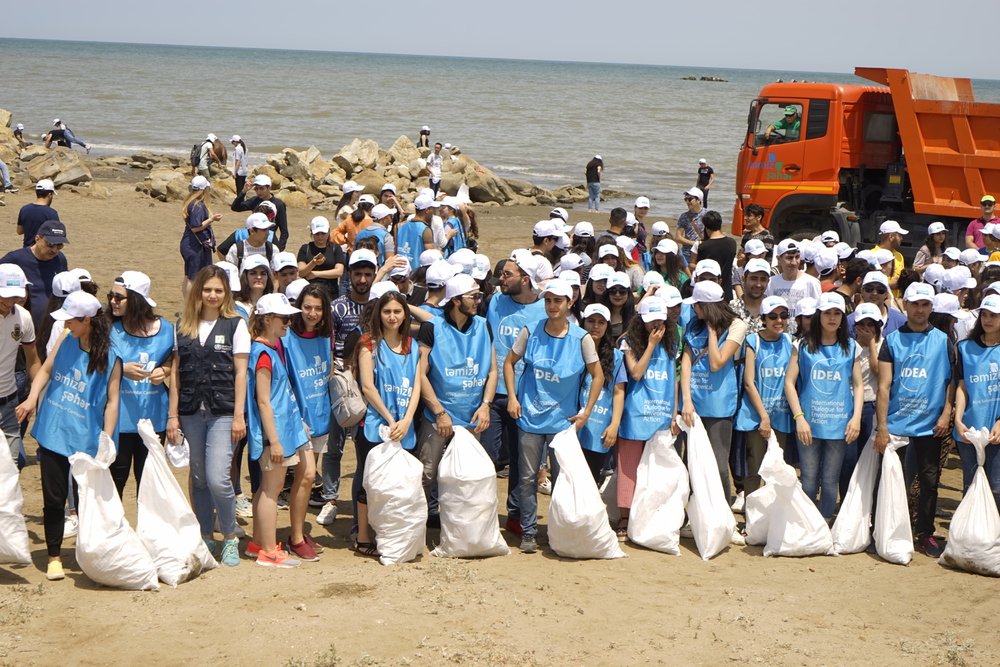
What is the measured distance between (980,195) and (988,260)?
502 cm

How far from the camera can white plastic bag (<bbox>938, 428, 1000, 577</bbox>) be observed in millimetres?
5480

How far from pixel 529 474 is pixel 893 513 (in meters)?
2.09

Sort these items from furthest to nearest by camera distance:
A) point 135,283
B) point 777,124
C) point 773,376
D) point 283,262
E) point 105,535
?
point 777,124 < point 283,262 < point 773,376 < point 135,283 < point 105,535

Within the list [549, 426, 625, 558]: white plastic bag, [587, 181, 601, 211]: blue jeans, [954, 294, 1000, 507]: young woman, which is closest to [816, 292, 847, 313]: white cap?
[954, 294, 1000, 507]: young woman

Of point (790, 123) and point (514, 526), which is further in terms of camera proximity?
point (790, 123)

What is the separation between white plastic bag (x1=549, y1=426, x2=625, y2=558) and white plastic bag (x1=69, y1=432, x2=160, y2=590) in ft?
7.02

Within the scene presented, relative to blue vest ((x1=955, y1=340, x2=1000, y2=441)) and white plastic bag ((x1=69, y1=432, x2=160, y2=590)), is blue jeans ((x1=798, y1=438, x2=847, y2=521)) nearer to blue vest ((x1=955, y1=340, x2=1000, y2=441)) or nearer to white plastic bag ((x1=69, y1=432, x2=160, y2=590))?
blue vest ((x1=955, y1=340, x2=1000, y2=441))

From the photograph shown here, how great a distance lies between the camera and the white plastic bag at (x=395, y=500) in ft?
17.6

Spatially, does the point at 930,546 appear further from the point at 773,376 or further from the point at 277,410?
the point at 277,410

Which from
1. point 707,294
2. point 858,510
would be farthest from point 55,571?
point 858,510

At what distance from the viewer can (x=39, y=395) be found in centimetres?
531

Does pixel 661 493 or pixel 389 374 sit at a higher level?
pixel 389 374

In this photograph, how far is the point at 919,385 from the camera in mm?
5746

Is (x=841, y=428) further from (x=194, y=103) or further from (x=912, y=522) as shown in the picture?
(x=194, y=103)
